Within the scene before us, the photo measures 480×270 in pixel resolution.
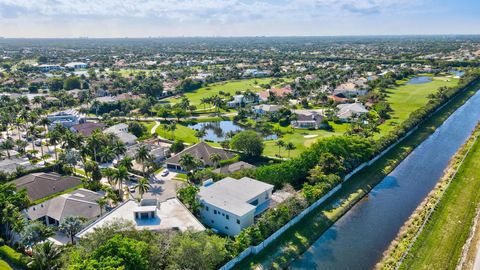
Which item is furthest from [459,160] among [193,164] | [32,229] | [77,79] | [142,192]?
[77,79]

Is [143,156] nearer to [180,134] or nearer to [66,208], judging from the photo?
[66,208]

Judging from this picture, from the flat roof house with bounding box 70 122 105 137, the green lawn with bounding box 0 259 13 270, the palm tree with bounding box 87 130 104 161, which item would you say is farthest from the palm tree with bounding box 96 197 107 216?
the flat roof house with bounding box 70 122 105 137

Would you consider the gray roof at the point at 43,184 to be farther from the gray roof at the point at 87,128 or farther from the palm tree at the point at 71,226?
the gray roof at the point at 87,128

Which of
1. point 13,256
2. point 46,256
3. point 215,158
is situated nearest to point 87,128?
point 215,158

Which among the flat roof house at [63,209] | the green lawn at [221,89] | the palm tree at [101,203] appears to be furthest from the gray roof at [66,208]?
the green lawn at [221,89]

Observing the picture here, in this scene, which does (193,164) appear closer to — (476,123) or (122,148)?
(122,148)
